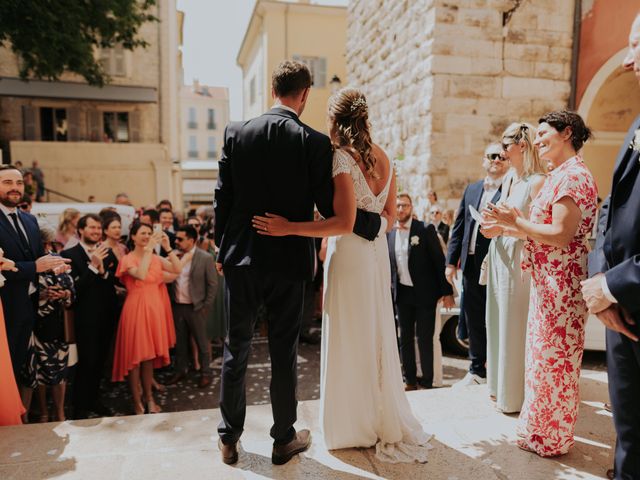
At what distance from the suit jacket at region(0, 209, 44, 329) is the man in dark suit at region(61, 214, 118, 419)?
0.57 metres

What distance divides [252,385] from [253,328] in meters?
2.93

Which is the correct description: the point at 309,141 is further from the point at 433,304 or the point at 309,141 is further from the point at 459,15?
the point at 459,15

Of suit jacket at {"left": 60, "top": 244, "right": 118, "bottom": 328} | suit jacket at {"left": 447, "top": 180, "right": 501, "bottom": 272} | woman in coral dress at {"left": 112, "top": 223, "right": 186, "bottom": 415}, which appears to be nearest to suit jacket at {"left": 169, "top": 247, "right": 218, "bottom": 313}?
woman in coral dress at {"left": 112, "top": 223, "right": 186, "bottom": 415}

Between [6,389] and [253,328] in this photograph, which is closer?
[253,328]

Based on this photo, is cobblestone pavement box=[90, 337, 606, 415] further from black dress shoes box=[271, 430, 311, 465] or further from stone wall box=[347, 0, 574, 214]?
stone wall box=[347, 0, 574, 214]

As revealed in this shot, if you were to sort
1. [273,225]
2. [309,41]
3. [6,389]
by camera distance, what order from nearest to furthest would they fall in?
1. [273,225]
2. [6,389]
3. [309,41]

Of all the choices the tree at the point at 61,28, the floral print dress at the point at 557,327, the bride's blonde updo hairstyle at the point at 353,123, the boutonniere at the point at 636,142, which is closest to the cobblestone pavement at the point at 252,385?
the floral print dress at the point at 557,327

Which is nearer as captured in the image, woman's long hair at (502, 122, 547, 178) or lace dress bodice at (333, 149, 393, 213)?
lace dress bodice at (333, 149, 393, 213)

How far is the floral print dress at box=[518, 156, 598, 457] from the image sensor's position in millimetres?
2607

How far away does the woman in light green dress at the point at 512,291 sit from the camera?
126 inches

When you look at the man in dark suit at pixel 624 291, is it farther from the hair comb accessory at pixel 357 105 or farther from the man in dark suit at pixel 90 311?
the man in dark suit at pixel 90 311

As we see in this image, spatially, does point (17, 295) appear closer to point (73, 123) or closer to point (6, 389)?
point (6, 389)

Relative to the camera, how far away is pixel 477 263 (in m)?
3.96

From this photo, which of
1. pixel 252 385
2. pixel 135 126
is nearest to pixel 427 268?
pixel 252 385
